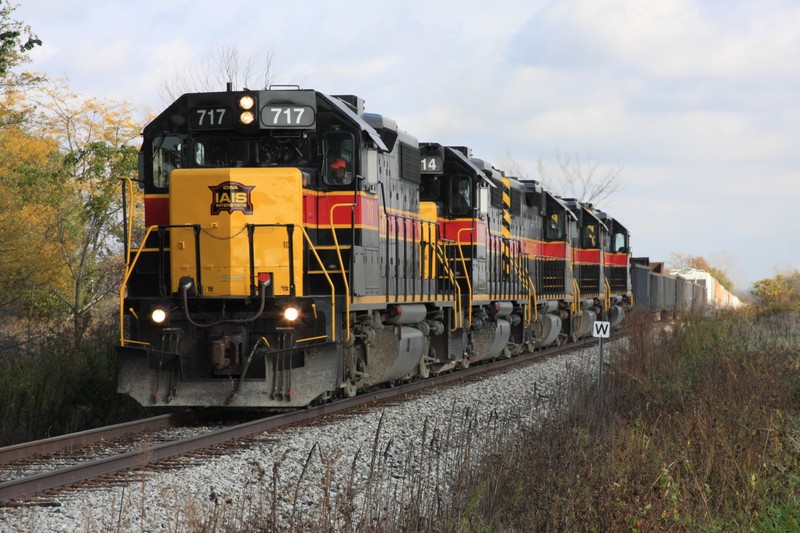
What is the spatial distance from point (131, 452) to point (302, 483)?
173 cm

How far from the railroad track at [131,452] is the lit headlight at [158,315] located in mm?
1021

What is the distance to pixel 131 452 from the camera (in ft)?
26.4

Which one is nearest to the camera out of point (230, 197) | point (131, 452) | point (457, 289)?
point (131, 452)

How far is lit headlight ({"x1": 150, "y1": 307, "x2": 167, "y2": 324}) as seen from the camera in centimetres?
1023

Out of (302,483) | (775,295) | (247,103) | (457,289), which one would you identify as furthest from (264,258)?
(775,295)

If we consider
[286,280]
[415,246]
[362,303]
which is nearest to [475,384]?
[415,246]

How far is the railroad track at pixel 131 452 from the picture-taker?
6.84 m

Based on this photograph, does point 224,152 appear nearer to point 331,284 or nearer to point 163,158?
point 163,158

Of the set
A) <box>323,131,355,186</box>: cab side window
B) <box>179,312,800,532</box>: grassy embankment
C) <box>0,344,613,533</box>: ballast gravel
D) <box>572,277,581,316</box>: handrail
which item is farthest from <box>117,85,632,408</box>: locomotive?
<box>572,277,581,316</box>: handrail

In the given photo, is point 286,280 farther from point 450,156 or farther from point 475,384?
point 450,156

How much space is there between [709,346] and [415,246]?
5.98 m

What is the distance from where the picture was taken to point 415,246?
13758mm

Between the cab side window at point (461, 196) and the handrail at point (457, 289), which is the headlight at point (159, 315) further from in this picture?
the cab side window at point (461, 196)

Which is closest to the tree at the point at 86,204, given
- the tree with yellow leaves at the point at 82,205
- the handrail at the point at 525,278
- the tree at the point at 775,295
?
the tree with yellow leaves at the point at 82,205
